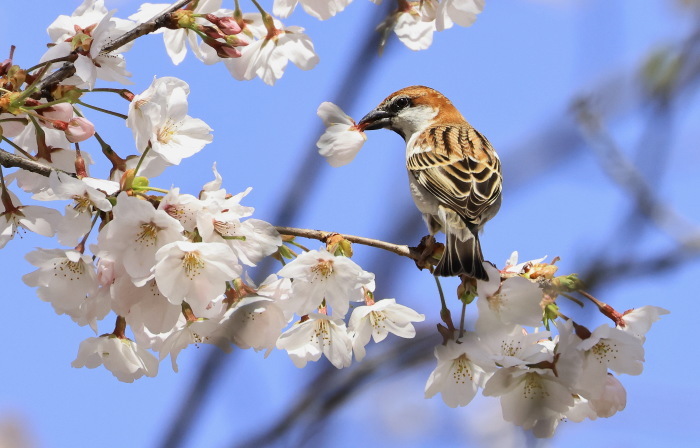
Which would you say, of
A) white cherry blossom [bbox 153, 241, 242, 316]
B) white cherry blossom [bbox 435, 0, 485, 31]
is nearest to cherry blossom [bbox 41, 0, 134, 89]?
white cherry blossom [bbox 153, 241, 242, 316]

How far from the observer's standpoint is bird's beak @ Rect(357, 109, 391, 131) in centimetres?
467

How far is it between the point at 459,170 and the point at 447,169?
6 cm

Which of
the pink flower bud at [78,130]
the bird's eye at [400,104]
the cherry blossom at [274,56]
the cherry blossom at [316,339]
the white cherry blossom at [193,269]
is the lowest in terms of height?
the bird's eye at [400,104]

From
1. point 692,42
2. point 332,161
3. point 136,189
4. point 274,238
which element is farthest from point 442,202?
point 692,42

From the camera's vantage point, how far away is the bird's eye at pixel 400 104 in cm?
520

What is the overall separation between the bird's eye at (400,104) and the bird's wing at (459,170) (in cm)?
24

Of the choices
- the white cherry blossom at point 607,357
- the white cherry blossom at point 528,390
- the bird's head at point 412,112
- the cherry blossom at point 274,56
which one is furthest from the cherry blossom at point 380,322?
the bird's head at point 412,112

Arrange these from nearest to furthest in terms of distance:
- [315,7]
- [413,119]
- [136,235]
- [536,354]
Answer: [136,235] → [536,354] → [315,7] → [413,119]

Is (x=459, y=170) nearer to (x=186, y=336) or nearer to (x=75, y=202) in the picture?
(x=186, y=336)

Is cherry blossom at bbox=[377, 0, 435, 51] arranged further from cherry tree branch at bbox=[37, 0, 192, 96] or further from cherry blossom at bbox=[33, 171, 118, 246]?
cherry blossom at bbox=[33, 171, 118, 246]

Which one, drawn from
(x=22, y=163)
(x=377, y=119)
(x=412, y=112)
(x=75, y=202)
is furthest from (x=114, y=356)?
(x=412, y=112)

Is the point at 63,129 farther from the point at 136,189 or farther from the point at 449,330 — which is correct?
the point at 449,330

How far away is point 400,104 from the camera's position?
527cm

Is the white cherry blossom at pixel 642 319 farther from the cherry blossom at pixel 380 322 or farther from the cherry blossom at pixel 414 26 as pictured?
the cherry blossom at pixel 414 26
